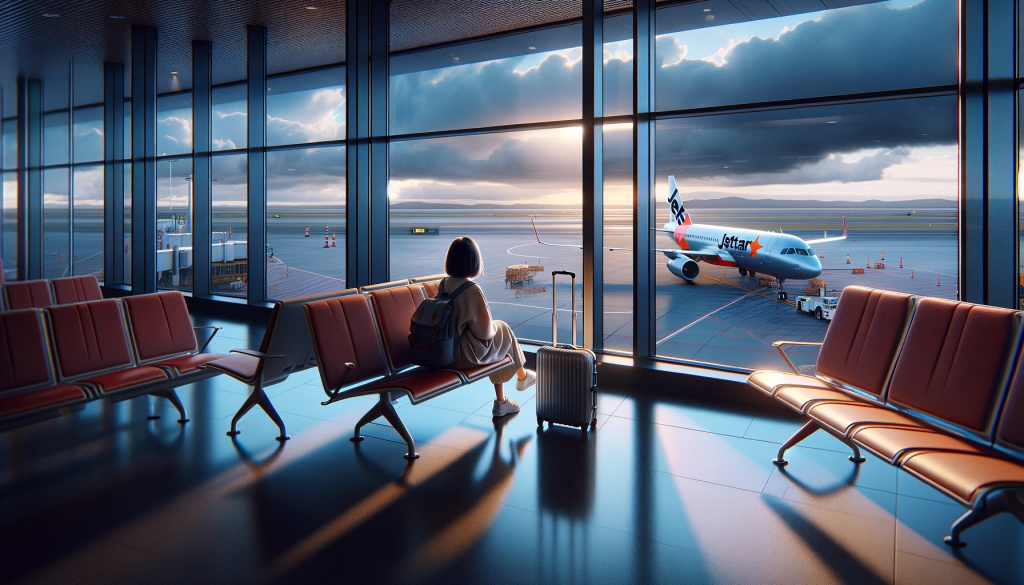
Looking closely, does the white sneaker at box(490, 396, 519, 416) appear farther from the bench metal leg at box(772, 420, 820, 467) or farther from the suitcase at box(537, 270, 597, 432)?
the bench metal leg at box(772, 420, 820, 467)

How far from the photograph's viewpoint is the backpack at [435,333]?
12.6 ft

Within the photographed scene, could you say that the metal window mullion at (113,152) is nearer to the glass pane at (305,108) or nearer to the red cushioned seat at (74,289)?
the glass pane at (305,108)

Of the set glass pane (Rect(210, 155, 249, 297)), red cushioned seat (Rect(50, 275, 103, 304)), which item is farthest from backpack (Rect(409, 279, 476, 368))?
glass pane (Rect(210, 155, 249, 297))

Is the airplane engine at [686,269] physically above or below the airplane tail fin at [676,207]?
below

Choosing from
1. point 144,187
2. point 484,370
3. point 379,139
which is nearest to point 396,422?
point 484,370

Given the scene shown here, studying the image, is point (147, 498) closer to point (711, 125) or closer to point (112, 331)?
point (112, 331)

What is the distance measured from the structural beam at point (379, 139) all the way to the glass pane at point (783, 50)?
3.37m

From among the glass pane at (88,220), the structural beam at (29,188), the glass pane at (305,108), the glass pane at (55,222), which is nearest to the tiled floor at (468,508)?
the glass pane at (305,108)

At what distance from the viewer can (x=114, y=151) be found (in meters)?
10.6

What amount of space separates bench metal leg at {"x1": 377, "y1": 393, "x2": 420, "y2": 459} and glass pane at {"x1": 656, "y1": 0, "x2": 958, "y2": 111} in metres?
3.53

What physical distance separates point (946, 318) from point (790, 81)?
16.8 feet

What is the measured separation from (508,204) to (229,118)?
4.88m

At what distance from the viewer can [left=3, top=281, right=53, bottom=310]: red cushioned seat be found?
19.0ft

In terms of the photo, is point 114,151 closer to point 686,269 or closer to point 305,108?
point 305,108
